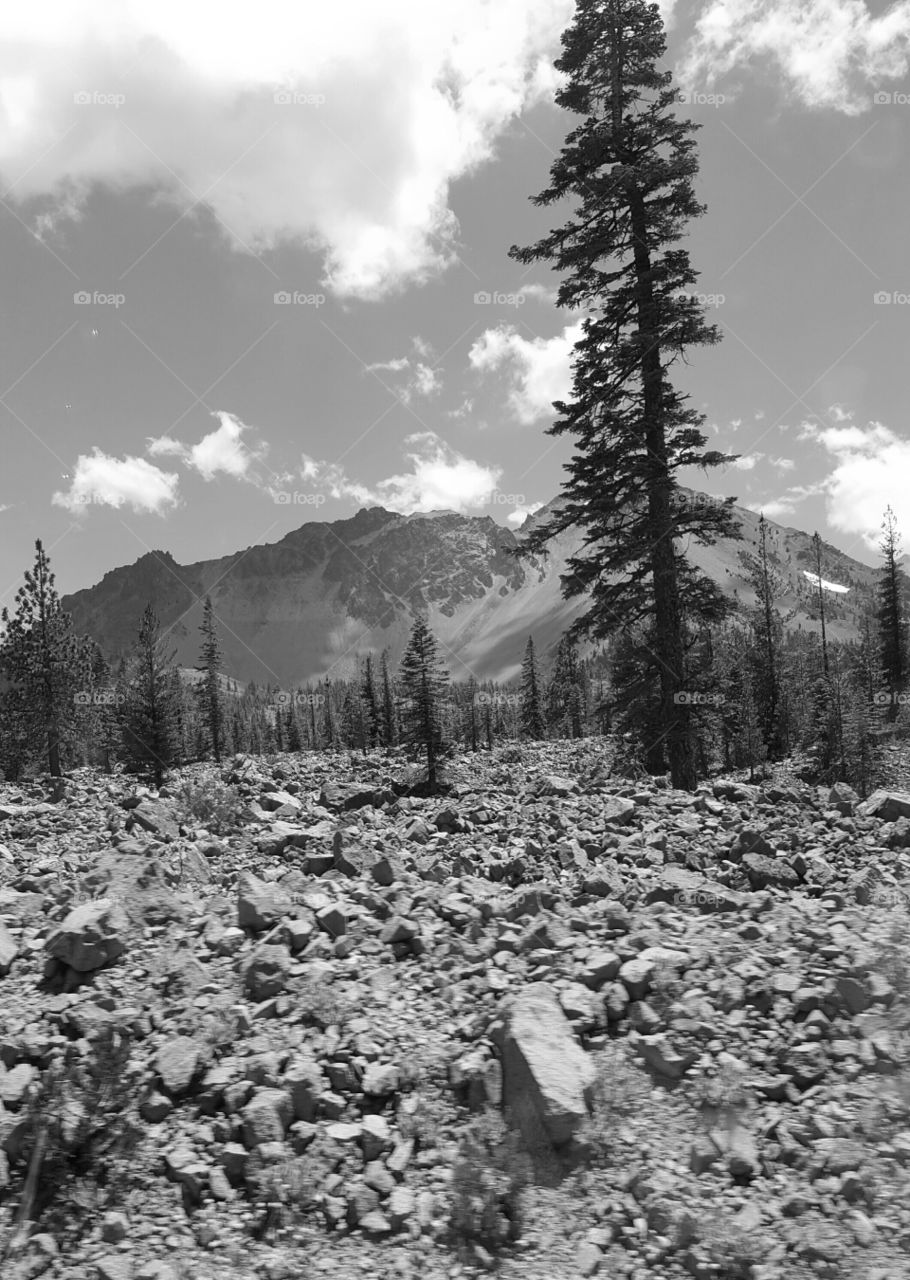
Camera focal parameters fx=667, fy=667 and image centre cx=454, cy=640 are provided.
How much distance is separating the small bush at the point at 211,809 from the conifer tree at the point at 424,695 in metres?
17.9

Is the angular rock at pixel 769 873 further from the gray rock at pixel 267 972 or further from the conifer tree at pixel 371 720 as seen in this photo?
the conifer tree at pixel 371 720

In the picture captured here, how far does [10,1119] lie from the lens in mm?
3895

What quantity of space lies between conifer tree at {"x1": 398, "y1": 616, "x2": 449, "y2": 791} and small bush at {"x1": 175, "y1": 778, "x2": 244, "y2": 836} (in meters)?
17.9

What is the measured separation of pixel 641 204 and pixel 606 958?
Result: 48.1ft

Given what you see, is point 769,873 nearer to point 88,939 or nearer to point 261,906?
point 261,906

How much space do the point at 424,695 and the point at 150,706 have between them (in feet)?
45.1

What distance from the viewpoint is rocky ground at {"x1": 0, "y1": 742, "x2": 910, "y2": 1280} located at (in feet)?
11.0

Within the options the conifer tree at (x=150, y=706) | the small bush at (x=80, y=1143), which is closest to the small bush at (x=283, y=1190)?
the small bush at (x=80, y=1143)

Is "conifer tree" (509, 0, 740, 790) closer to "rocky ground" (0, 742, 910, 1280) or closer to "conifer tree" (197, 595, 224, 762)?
"rocky ground" (0, 742, 910, 1280)

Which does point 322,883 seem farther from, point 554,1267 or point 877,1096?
point 877,1096

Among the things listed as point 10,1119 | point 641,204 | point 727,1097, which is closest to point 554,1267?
point 727,1097

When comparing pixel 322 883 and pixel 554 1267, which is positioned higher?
pixel 322 883

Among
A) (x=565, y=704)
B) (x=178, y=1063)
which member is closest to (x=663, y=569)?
(x=178, y=1063)

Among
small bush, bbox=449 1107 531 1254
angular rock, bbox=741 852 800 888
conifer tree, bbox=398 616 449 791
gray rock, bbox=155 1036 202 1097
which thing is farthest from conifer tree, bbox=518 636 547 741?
small bush, bbox=449 1107 531 1254
